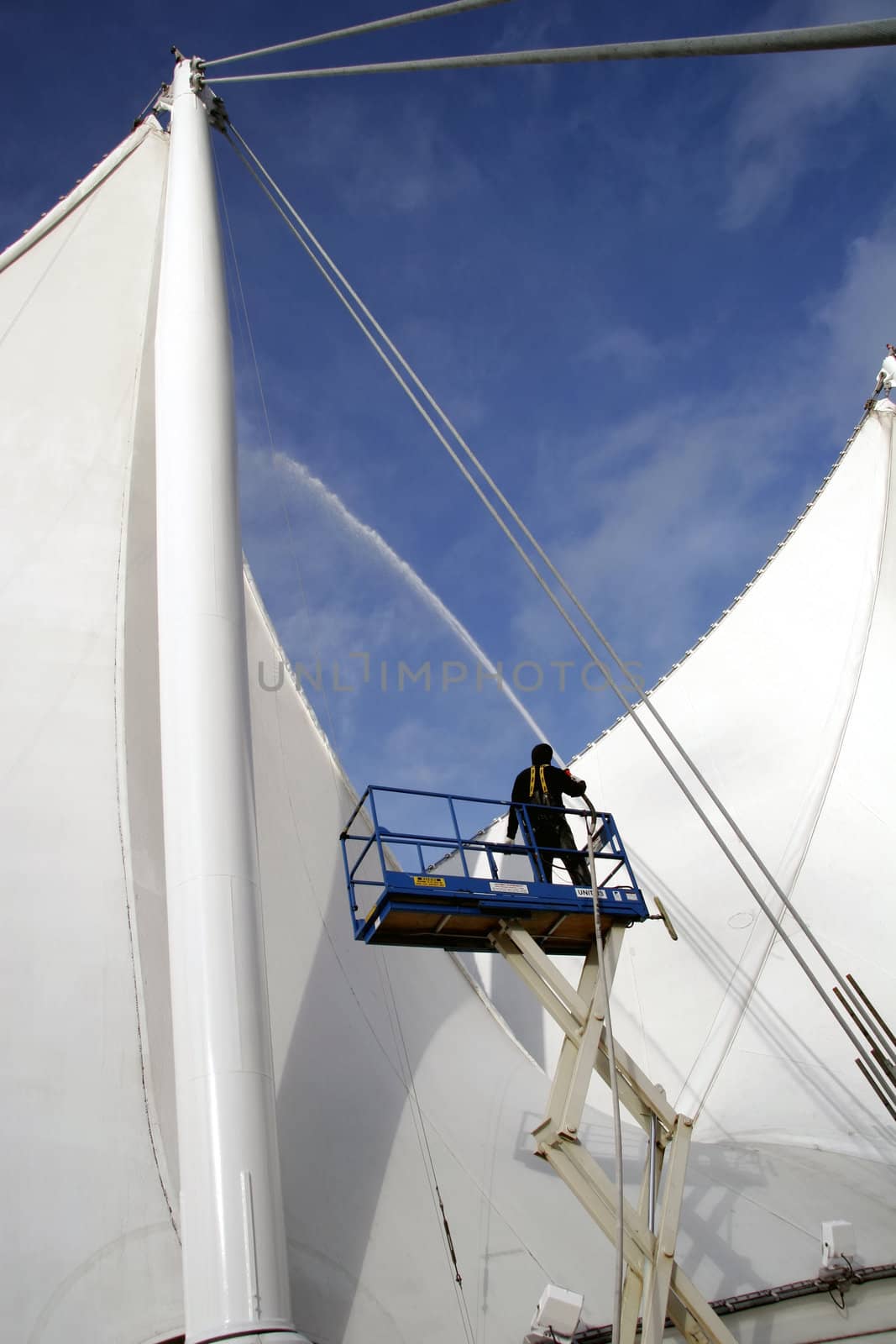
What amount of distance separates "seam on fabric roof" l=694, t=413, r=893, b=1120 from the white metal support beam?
309 cm

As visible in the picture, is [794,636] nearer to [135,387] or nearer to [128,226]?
[135,387]

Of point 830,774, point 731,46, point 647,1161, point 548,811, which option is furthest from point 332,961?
point 731,46

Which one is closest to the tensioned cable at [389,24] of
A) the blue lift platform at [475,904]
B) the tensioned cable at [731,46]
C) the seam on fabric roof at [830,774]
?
the tensioned cable at [731,46]

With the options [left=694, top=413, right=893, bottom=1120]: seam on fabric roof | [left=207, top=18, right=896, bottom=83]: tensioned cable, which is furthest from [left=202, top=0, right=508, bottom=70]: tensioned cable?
[left=694, top=413, right=893, bottom=1120]: seam on fabric roof

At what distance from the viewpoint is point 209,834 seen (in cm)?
459

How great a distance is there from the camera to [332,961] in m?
7.43

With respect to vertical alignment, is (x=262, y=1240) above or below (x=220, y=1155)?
below

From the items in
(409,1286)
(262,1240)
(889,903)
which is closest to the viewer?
(262,1240)

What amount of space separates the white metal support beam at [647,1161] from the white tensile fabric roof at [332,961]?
0.76 meters

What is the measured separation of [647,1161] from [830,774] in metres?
5.34

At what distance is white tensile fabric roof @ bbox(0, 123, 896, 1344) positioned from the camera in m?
4.82

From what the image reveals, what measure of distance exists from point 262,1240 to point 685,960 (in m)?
6.76

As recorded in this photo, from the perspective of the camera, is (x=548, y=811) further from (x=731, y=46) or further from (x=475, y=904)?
(x=731, y=46)

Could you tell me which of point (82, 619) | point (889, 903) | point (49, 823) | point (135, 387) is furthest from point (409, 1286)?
point (135, 387)
